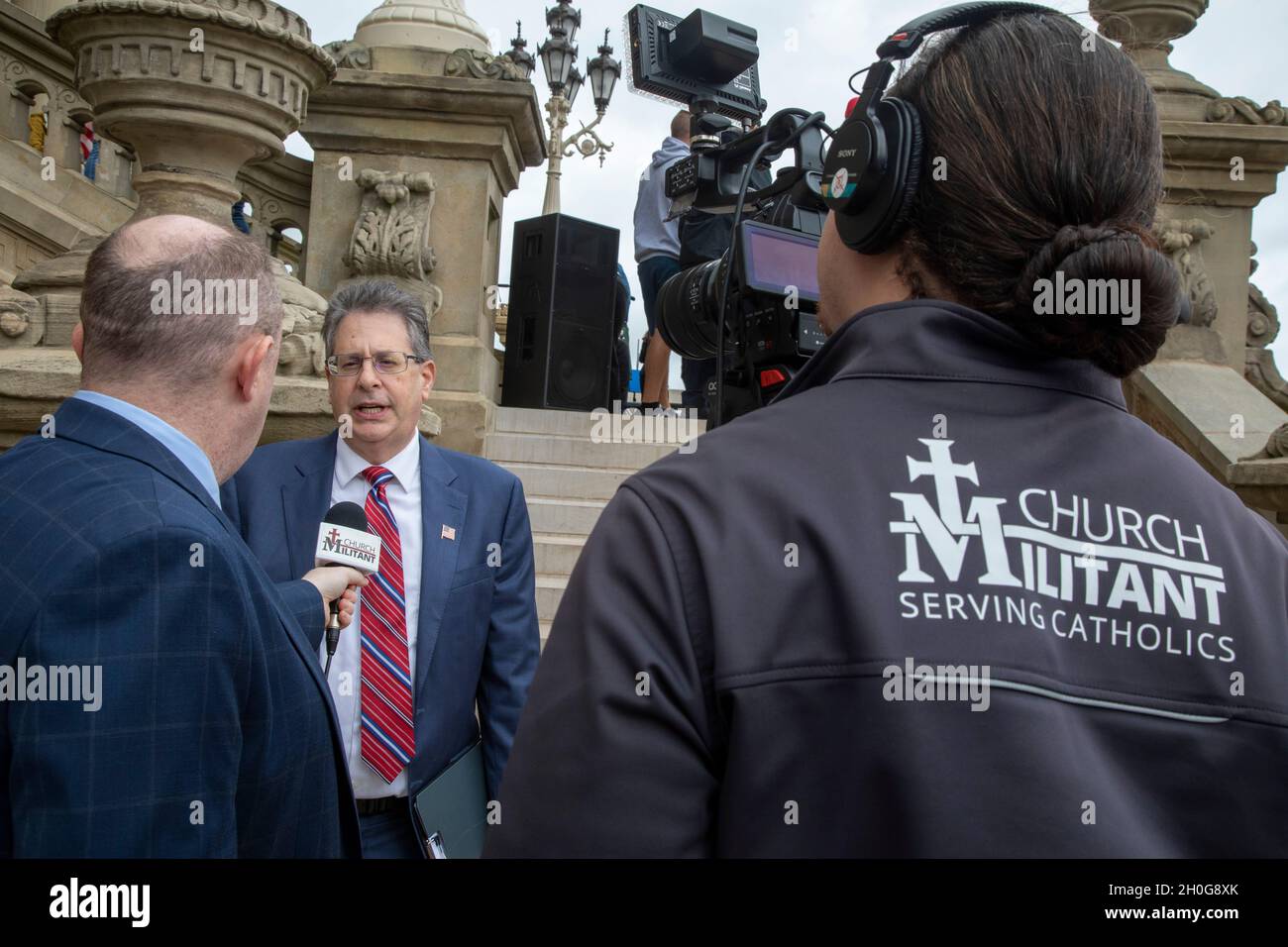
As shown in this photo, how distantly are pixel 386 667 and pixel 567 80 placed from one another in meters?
12.7

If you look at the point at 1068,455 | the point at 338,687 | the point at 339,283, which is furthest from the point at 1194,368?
the point at 1068,455

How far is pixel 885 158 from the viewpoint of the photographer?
131cm

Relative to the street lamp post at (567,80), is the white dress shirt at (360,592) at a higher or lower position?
lower

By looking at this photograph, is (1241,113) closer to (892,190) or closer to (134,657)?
(892,190)

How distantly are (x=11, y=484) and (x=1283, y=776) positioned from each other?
160 centimetres

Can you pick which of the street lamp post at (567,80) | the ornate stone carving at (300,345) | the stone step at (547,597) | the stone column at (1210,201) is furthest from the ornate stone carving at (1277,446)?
the street lamp post at (567,80)

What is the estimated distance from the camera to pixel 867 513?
1.09 metres

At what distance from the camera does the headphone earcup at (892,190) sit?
1284 mm

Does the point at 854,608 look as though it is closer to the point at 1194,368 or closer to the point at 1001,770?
the point at 1001,770

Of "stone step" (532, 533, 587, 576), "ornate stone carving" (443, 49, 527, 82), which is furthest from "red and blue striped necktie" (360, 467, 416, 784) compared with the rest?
"ornate stone carving" (443, 49, 527, 82)

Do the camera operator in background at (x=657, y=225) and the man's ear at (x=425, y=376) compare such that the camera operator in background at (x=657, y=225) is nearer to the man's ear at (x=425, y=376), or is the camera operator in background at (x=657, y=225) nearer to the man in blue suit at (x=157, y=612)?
Answer: the man's ear at (x=425, y=376)

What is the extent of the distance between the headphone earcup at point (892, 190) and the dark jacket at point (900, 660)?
0.20 m

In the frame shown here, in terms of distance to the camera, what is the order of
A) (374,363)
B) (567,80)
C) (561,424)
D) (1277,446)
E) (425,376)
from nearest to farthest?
(374,363), (425,376), (1277,446), (561,424), (567,80)

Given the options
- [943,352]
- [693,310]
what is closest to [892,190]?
[943,352]
